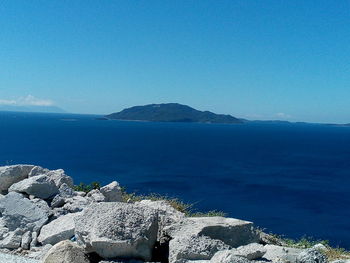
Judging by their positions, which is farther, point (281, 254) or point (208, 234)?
point (281, 254)

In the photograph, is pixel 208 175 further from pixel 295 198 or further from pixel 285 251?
pixel 285 251

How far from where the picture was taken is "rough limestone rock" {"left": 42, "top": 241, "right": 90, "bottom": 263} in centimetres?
808

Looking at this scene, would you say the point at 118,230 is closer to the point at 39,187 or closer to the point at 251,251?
the point at 251,251

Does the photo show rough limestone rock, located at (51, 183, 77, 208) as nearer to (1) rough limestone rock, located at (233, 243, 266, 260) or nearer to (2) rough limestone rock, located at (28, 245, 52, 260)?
(2) rough limestone rock, located at (28, 245, 52, 260)

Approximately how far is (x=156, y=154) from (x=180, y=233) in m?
104

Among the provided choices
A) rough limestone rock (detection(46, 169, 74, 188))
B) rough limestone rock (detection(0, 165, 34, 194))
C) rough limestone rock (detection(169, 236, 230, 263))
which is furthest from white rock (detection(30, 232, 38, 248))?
rough limestone rock (detection(169, 236, 230, 263))

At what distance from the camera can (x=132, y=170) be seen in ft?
269

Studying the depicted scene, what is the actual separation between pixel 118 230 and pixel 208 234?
2097 millimetres

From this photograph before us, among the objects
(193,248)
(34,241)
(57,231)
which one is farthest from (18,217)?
(193,248)

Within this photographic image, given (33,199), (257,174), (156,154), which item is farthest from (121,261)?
(156,154)

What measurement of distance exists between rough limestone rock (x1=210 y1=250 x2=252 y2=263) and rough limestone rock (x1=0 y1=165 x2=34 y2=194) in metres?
8.83

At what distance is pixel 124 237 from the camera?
26.5ft

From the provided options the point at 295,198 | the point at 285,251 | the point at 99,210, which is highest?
the point at 99,210

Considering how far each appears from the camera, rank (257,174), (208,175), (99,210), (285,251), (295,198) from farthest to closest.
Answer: (257,174) → (208,175) → (295,198) → (285,251) → (99,210)
